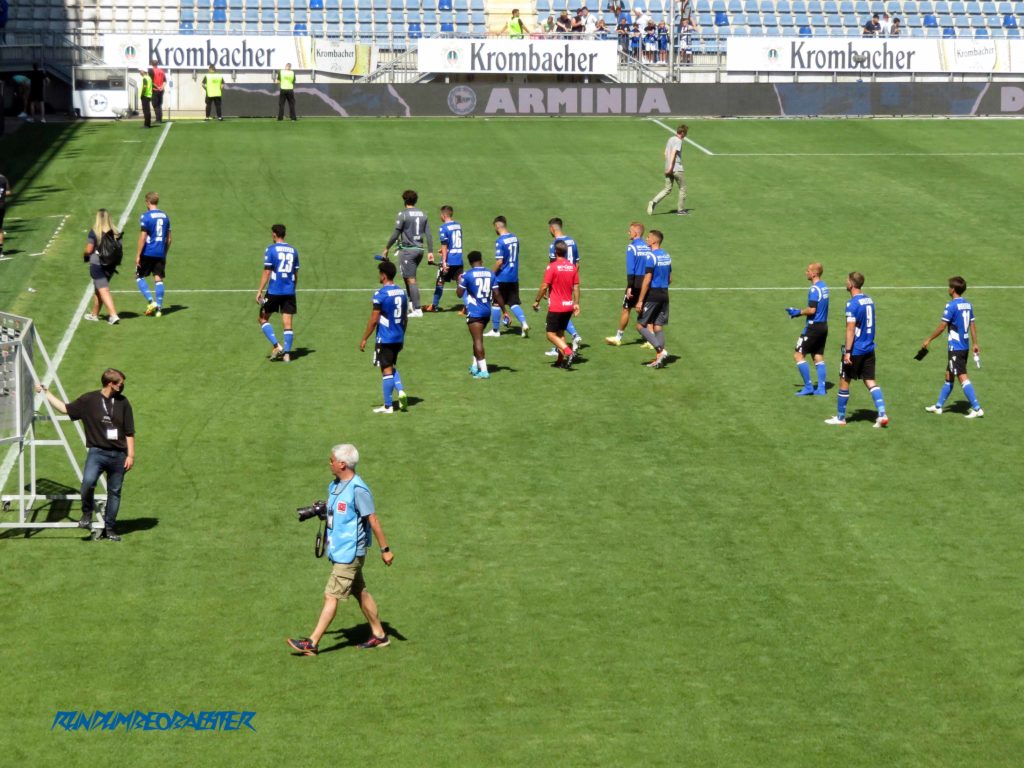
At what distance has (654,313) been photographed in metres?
23.7

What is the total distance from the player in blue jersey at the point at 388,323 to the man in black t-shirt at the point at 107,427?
503 centimetres

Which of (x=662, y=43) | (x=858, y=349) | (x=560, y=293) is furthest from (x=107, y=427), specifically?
(x=662, y=43)

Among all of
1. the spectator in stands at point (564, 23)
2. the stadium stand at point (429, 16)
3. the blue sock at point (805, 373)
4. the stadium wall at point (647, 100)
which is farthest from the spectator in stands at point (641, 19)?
the blue sock at point (805, 373)

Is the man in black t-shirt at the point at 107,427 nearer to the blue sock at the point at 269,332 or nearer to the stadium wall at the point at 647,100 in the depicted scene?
the blue sock at the point at 269,332

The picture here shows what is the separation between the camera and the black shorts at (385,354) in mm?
20906

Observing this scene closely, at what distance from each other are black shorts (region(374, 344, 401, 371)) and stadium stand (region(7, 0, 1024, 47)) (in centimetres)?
3693

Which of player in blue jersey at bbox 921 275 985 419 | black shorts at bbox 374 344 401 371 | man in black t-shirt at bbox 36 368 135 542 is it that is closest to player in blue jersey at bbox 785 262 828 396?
player in blue jersey at bbox 921 275 985 419

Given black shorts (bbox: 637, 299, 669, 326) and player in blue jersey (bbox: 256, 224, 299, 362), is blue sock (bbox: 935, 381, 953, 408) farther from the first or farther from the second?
player in blue jersey (bbox: 256, 224, 299, 362)

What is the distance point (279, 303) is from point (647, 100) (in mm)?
29669

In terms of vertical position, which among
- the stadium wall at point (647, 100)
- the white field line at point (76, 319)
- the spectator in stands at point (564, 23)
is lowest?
the white field line at point (76, 319)

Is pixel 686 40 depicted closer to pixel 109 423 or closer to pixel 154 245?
pixel 154 245

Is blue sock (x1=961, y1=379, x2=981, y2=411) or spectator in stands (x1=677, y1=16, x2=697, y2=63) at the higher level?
spectator in stands (x1=677, y1=16, x2=697, y2=63)

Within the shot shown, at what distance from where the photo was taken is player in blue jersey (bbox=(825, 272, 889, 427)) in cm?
2012

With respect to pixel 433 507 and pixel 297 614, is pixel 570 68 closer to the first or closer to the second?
pixel 433 507
